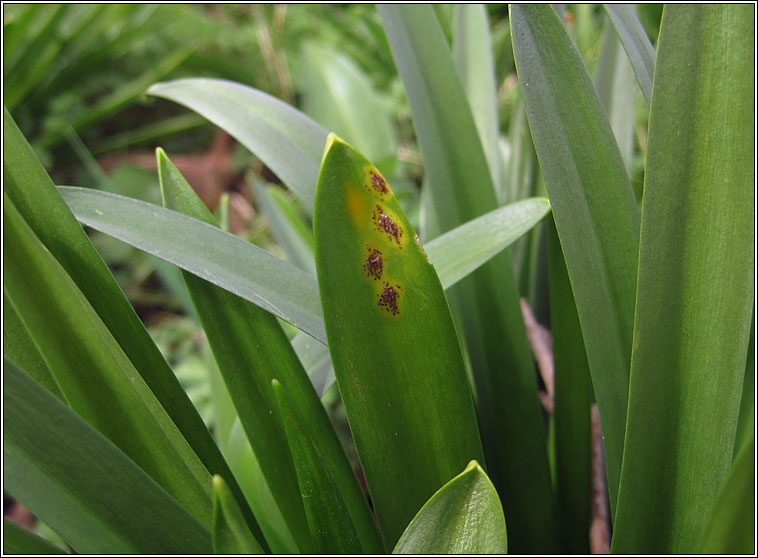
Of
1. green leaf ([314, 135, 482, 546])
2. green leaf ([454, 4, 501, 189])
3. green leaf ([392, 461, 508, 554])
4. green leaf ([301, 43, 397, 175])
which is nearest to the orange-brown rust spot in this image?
green leaf ([314, 135, 482, 546])

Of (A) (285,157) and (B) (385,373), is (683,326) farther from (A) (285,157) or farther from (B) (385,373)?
(A) (285,157)

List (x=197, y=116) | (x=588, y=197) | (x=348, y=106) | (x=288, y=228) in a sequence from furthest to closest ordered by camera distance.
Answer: (x=197, y=116), (x=348, y=106), (x=288, y=228), (x=588, y=197)

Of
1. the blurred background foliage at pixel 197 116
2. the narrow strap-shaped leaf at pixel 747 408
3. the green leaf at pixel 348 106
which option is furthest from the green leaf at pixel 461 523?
the green leaf at pixel 348 106

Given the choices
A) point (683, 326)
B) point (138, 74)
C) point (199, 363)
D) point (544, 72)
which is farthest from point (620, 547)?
point (138, 74)

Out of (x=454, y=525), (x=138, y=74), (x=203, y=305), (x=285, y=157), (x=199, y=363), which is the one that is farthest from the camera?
(x=138, y=74)

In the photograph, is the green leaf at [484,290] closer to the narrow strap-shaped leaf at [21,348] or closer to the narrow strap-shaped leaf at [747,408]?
the narrow strap-shaped leaf at [747,408]

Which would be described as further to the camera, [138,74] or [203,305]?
[138,74]

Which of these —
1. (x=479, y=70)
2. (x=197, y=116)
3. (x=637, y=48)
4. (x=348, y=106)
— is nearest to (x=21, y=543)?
(x=637, y=48)

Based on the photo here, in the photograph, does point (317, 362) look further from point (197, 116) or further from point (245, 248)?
point (197, 116)
